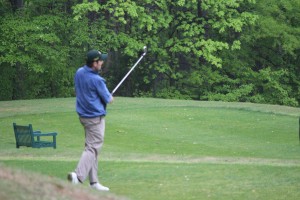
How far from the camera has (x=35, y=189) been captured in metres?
8.88

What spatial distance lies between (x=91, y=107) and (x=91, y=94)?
0.62 feet

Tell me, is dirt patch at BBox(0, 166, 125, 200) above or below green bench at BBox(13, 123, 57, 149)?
above

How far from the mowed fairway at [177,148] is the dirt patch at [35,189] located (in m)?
2.31

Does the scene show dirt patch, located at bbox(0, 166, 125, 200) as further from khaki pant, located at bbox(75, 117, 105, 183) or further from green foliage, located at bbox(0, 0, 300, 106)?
green foliage, located at bbox(0, 0, 300, 106)

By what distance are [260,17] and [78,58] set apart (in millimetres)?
10433

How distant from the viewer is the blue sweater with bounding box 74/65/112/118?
12.3 metres

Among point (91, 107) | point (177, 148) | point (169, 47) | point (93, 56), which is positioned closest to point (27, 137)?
point (177, 148)

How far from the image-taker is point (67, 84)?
148ft

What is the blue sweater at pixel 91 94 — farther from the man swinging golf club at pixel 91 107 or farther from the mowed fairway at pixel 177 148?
the mowed fairway at pixel 177 148

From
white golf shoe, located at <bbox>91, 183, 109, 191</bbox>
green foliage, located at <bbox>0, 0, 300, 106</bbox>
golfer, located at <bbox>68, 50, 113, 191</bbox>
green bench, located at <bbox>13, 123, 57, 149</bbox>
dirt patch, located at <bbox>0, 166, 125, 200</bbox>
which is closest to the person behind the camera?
dirt patch, located at <bbox>0, 166, 125, 200</bbox>

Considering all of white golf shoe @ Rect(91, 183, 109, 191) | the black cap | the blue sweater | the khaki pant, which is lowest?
white golf shoe @ Rect(91, 183, 109, 191)

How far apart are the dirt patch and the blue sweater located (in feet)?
8.11

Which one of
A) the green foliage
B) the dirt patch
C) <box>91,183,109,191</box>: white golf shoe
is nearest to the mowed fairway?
<box>91,183,109,191</box>: white golf shoe

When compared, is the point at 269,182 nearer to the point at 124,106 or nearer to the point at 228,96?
the point at 124,106
